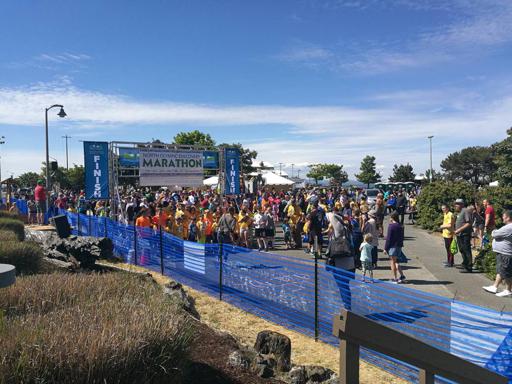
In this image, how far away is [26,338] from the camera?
2.59m

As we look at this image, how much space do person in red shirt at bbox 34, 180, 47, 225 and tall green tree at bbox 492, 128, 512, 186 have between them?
24916mm

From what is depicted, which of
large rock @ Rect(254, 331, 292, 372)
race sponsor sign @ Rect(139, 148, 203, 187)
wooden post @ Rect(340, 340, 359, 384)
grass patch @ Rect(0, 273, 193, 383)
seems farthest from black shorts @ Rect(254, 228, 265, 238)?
wooden post @ Rect(340, 340, 359, 384)

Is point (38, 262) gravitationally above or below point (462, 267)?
above

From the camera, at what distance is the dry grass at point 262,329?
5.16m

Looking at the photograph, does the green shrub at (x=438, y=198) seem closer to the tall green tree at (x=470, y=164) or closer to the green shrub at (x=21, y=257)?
the green shrub at (x=21, y=257)

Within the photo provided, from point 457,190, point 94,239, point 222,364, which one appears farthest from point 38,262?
point 457,190

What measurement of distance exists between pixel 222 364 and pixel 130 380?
162cm

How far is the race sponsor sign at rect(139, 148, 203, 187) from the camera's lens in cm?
1559

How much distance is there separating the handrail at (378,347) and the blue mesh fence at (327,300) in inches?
86.4

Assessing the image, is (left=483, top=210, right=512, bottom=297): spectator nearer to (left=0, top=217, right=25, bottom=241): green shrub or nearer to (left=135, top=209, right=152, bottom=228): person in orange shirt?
(left=135, top=209, right=152, bottom=228): person in orange shirt

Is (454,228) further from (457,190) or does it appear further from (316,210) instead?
(457,190)

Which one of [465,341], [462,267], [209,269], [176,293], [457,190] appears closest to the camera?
[465,341]

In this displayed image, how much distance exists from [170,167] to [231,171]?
10.5ft

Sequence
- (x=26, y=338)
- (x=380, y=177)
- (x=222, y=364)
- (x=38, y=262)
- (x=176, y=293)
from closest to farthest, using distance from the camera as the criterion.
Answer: (x=26, y=338), (x=222, y=364), (x=176, y=293), (x=38, y=262), (x=380, y=177)
